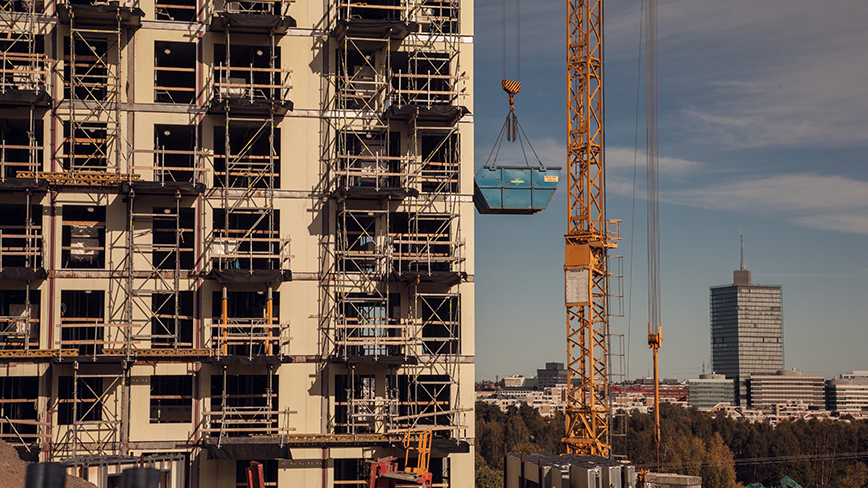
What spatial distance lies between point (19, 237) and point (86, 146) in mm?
6931

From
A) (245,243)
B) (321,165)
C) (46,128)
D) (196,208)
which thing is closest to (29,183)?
(46,128)

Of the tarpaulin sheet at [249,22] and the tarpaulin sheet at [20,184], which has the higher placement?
the tarpaulin sheet at [249,22]

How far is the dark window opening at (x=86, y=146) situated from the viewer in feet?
145

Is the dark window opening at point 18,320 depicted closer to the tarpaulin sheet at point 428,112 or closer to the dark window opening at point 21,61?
the dark window opening at point 21,61

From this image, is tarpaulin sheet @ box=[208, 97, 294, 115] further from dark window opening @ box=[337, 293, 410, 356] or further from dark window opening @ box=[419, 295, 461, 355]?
dark window opening @ box=[419, 295, 461, 355]

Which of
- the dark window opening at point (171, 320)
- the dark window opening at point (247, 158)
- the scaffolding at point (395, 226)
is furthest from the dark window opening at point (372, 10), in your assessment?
the dark window opening at point (171, 320)

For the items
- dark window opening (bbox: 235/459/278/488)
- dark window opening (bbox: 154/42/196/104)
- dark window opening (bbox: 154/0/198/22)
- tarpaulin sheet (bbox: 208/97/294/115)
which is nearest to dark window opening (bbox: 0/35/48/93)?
dark window opening (bbox: 154/42/196/104)

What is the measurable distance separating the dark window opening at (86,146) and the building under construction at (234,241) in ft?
0.68

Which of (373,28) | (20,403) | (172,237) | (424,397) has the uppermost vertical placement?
(373,28)

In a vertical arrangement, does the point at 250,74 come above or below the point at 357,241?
above

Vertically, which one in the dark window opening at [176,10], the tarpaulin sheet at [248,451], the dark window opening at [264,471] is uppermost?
the dark window opening at [176,10]

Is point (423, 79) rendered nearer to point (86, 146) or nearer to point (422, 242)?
point (422, 242)

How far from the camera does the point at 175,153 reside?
4394 cm

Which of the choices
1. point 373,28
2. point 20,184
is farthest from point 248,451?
point 373,28
